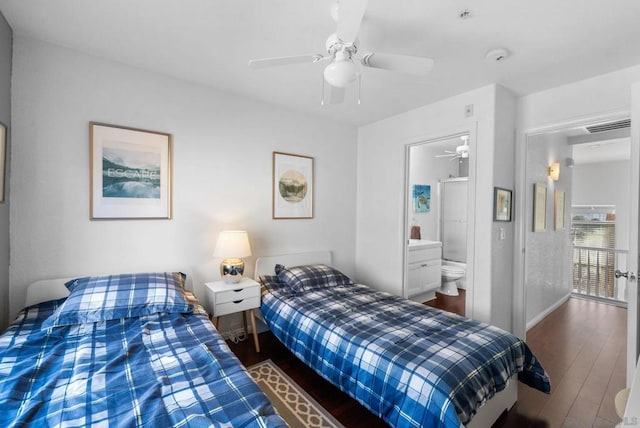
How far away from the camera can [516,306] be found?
281cm

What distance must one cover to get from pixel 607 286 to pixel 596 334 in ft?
5.88

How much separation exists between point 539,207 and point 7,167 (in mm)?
4715

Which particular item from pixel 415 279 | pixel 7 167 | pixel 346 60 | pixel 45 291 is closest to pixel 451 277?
pixel 415 279

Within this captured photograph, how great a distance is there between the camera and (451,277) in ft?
14.3

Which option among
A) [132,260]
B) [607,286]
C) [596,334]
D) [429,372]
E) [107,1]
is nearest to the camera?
[429,372]

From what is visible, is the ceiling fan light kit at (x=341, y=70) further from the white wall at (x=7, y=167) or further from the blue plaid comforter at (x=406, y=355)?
the white wall at (x=7, y=167)

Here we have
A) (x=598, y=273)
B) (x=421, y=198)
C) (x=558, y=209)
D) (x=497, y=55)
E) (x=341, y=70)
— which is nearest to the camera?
(x=341, y=70)

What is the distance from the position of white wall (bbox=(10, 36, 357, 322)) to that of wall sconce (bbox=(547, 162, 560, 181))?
9.10 ft

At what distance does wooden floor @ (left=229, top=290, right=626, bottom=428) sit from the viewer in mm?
1852

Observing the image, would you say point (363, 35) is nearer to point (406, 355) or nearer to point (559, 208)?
point (406, 355)

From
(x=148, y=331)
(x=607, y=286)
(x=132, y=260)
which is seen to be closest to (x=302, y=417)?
(x=148, y=331)

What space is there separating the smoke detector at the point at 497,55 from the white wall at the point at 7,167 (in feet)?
10.1

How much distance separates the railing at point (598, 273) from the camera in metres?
4.26

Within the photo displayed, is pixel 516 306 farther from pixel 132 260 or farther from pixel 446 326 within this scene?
pixel 132 260
